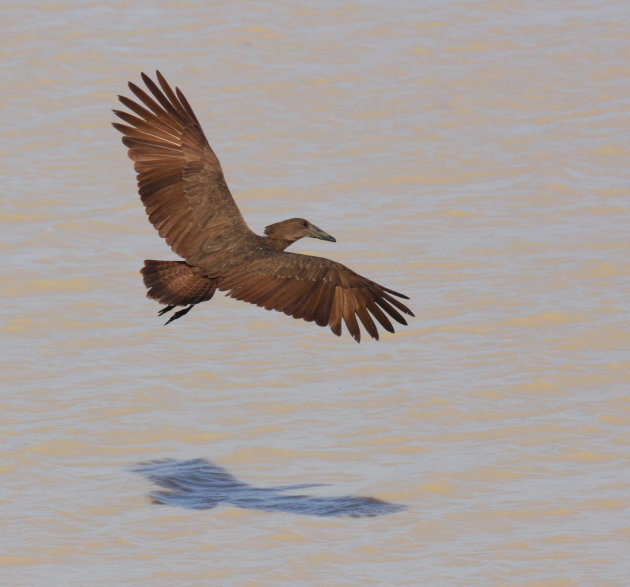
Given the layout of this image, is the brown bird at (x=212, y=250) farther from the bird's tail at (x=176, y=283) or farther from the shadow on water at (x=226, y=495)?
the shadow on water at (x=226, y=495)

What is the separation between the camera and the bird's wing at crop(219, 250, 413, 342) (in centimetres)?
1041

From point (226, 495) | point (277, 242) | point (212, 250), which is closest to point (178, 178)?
point (212, 250)

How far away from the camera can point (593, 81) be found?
65.2 feet

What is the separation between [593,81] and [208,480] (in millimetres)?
9871

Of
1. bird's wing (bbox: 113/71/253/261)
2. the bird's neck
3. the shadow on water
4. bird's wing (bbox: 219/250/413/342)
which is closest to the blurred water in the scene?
the shadow on water

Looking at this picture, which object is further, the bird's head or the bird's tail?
the bird's head

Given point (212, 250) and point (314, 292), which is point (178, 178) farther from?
point (314, 292)

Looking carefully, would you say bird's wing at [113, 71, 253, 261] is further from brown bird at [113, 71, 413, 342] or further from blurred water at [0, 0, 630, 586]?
blurred water at [0, 0, 630, 586]

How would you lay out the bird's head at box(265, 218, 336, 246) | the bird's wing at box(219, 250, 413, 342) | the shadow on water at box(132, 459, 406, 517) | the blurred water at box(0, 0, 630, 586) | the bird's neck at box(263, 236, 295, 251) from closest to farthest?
the bird's wing at box(219, 250, 413, 342) → the blurred water at box(0, 0, 630, 586) → the shadow on water at box(132, 459, 406, 517) → the bird's neck at box(263, 236, 295, 251) → the bird's head at box(265, 218, 336, 246)

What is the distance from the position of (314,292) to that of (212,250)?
0.88 m

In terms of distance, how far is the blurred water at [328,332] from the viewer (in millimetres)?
10734

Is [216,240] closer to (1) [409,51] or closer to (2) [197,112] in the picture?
(2) [197,112]

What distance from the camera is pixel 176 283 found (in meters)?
10.6

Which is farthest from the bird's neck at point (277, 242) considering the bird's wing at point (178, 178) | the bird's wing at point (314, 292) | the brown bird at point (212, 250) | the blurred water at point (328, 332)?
the blurred water at point (328, 332)
